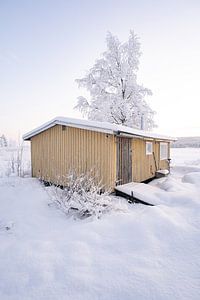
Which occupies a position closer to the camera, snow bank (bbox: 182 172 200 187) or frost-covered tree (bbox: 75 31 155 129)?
snow bank (bbox: 182 172 200 187)

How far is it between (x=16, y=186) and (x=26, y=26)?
8543mm

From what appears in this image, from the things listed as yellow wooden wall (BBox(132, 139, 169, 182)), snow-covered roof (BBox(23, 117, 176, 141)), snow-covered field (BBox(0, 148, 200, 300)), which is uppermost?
snow-covered roof (BBox(23, 117, 176, 141))

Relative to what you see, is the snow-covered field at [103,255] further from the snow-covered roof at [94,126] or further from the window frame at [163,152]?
the window frame at [163,152]

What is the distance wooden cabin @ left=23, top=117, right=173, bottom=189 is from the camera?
26.1ft

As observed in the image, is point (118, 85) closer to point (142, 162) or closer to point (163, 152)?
point (163, 152)

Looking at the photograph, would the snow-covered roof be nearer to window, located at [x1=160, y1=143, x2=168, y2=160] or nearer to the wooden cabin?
the wooden cabin

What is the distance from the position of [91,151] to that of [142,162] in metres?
3.48

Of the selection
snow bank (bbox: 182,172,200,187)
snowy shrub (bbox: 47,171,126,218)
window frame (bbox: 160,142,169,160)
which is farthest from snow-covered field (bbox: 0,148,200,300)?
window frame (bbox: 160,142,169,160)

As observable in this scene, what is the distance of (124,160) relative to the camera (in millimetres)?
8852

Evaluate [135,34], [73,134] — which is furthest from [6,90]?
[135,34]

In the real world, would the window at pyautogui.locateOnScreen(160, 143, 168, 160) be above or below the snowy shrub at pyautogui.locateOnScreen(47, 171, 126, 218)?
above

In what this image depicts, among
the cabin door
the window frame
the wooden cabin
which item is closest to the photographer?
the wooden cabin

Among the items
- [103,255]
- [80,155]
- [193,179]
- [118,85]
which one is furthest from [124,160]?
[118,85]

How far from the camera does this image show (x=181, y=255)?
366cm
